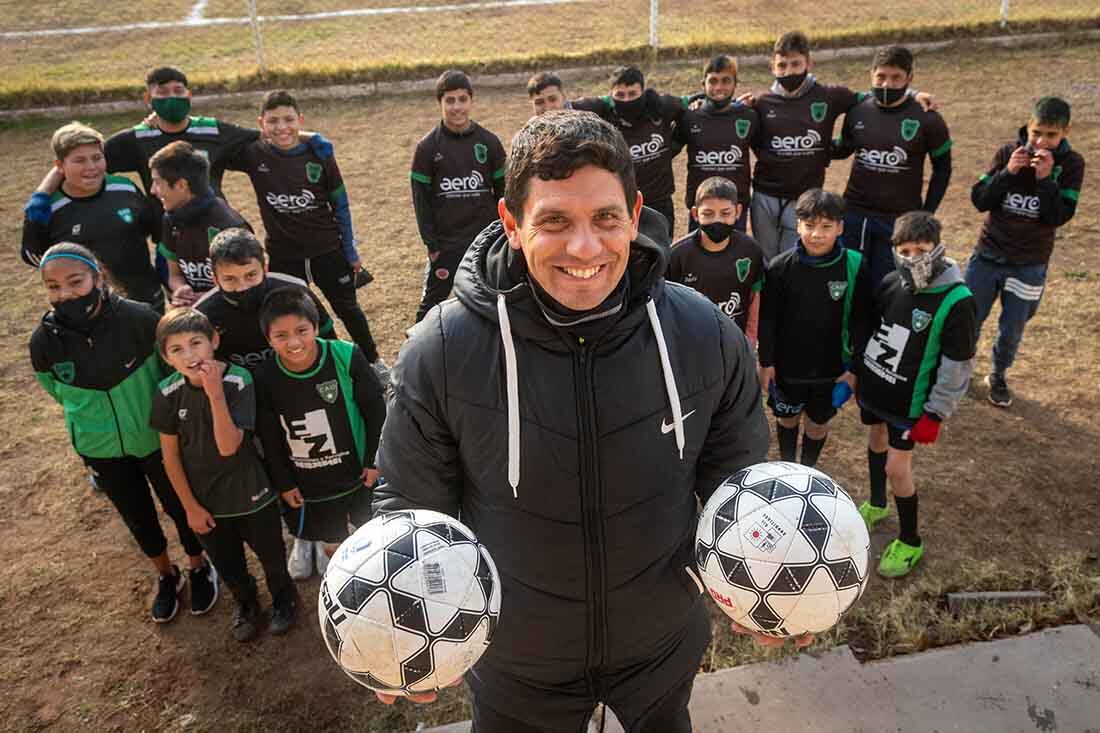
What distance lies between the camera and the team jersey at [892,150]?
5.61 m

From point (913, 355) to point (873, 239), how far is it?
222cm

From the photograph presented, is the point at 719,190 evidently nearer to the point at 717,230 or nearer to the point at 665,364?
the point at 717,230

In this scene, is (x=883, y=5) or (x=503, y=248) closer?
(x=503, y=248)

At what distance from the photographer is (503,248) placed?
82.3 inches

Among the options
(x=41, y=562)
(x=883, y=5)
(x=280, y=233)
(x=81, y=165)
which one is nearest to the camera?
(x=41, y=562)

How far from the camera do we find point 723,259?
14.7 feet

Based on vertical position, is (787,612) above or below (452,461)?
below

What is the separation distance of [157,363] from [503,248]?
8.41ft

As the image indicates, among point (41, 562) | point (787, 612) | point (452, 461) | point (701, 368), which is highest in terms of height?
point (701, 368)

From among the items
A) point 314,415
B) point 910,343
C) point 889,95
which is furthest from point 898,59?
point 314,415

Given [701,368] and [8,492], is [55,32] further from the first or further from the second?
A: [701,368]

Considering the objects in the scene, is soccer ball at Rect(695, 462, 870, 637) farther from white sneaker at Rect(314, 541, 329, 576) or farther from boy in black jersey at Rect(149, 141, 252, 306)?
boy in black jersey at Rect(149, 141, 252, 306)

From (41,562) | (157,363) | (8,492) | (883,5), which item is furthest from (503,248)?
(883,5)

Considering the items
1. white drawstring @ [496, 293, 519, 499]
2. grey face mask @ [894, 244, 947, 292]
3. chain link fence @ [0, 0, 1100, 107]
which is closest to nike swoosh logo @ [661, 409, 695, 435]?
white drawstring @ [496, 293, 519, 499]
